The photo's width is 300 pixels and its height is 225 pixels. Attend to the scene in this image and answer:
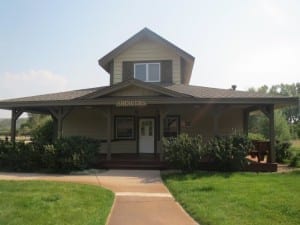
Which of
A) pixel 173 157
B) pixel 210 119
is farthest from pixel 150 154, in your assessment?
pixel 173 157

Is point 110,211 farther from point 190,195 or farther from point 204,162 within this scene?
point 204,162

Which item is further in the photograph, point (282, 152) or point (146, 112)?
point (146, 112)

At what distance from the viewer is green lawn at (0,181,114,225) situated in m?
6.10

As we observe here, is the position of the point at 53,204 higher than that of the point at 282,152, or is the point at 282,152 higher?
the point at 282,152

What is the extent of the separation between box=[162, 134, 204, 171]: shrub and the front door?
4.88m

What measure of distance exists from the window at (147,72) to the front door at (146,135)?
2.18m

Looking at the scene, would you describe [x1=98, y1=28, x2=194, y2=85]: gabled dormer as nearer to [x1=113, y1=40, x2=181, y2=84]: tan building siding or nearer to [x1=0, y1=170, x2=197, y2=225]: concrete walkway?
[x1=113, y1=40, x2=181, y2=84]: tan building siding

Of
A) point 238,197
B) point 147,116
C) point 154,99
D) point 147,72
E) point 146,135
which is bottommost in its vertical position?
point 238,197

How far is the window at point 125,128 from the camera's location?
1733 centimetres

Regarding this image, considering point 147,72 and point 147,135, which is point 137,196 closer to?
point 147,135

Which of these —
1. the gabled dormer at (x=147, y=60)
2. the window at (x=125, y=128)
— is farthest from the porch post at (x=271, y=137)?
the window at (x=125, y=128)

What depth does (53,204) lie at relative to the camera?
7164mm

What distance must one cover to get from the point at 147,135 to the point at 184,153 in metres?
5.50

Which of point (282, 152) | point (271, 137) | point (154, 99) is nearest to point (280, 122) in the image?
point (282, 152)
